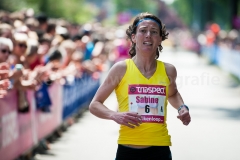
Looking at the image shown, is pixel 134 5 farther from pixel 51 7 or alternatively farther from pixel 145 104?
pixel 145 104

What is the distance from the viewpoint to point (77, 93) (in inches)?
565

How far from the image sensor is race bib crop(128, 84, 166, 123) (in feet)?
16.1

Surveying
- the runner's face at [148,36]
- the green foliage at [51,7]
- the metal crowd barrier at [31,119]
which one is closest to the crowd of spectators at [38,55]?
the metal crowd barrier at [31,119]

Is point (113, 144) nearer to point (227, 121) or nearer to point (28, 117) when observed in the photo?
point (28, 117)

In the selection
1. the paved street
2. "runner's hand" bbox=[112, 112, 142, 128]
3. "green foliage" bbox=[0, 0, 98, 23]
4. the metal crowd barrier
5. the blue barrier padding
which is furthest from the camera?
"green foliage" bbox=[0, 0, 98, 23]

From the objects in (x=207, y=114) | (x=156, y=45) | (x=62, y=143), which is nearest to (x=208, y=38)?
(x=207, y=114)

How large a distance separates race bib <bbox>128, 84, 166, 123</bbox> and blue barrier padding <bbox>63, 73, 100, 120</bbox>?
7.56 m

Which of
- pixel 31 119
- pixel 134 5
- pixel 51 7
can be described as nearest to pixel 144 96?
pixel 31 119

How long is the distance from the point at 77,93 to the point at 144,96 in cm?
948

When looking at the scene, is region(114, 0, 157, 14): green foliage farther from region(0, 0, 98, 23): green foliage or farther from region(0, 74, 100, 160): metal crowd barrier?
region(0, 74, 100, 160): metal crowd barrier

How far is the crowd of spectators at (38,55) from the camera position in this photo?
7941 millimetres

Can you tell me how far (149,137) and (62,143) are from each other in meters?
6.08

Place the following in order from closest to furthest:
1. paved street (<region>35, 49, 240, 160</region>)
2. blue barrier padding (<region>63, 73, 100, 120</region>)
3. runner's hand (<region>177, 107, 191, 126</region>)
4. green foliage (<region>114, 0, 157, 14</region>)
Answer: runner's hand (<region>177, 107, 191, 126</region>), paved street (<region>35, 49, 240, 160</region>), blue barrier padding (<region>63, 73, 100, 120</region>), green foliage (<region>114, 0, 157, 14</region>)

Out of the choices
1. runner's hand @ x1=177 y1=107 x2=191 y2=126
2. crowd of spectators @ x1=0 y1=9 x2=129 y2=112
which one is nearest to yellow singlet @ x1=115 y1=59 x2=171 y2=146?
runner's hand @ x1=177 y1=107 x2=191 y2=126
